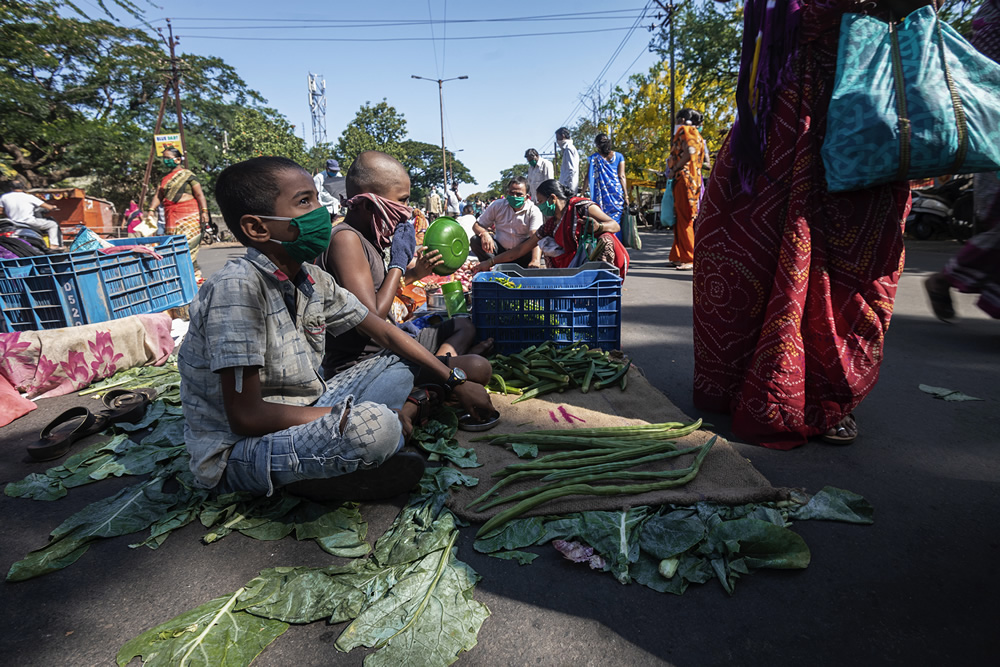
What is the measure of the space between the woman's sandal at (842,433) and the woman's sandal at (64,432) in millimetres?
4103

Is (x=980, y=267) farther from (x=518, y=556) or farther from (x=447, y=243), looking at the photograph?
(x=447, y=243)

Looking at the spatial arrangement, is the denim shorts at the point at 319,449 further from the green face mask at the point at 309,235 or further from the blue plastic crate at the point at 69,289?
the blue plastic crate at the point at 69,289

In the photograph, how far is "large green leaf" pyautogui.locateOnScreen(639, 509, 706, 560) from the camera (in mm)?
1766

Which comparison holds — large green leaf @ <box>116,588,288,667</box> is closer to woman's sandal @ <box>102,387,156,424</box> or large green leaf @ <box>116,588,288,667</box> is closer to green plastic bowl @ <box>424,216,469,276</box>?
woman's sandal @ <box>102,387,156,424</box>

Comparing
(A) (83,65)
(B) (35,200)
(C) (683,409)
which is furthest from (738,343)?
(A) (83,65)

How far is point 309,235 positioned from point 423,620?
144 cm

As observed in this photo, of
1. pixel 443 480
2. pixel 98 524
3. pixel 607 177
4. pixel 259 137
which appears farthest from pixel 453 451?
pixel 259 137

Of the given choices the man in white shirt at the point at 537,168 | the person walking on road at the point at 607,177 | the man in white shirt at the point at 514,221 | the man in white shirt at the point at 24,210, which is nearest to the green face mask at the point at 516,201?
the man in white shirt at the point at 514,221

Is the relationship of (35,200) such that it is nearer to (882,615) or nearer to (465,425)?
(465,425)

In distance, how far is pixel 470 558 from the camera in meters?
1.85

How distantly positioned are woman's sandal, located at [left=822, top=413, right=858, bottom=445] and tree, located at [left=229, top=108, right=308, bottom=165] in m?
37.8

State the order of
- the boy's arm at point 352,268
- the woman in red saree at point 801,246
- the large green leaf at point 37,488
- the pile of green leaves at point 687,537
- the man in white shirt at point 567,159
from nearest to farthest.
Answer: the pile of green leaves at point 687,537, the large green leaf at point 37,488, the woman in red saree at point 801,246, the boy's arm at point 352,268, the man in white shirt at point 567,159

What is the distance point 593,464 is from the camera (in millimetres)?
2322

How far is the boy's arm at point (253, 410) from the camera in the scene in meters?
1.81
